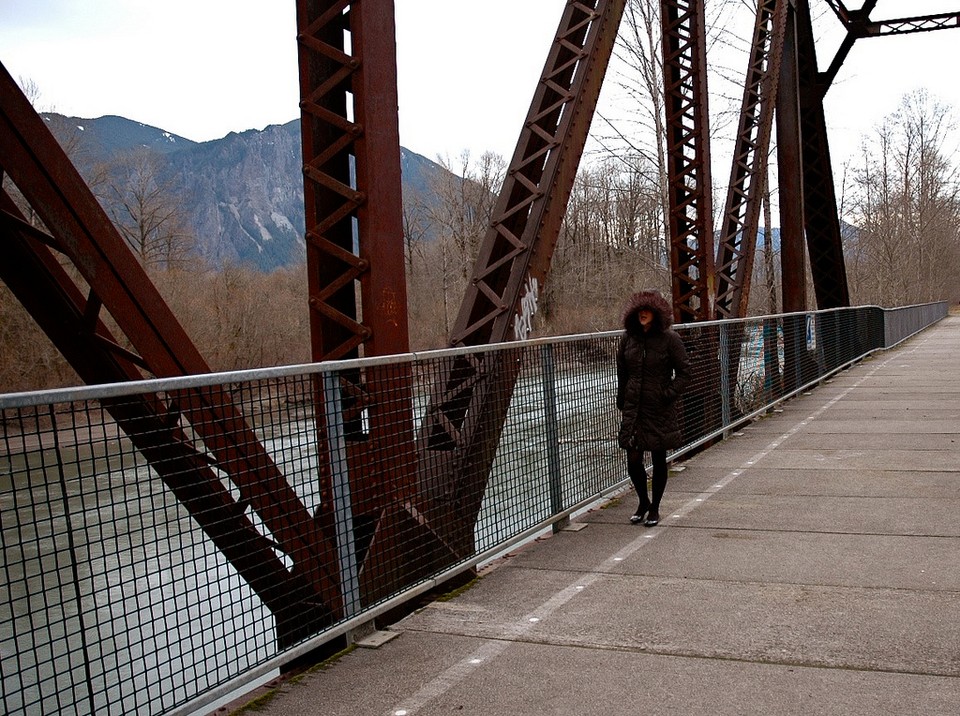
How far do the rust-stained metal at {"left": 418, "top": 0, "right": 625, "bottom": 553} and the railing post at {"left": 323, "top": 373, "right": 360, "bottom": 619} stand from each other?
2.91 ft

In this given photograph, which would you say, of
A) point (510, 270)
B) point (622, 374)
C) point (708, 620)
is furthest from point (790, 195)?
point (708, 620)

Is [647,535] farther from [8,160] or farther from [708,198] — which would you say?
[708,198]

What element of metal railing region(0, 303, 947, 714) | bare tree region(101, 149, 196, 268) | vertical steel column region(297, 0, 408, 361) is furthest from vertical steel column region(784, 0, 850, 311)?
bare tree region(101, 149, 196, 268)

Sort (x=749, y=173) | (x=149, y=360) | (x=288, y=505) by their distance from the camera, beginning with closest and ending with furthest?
(x=149, y=360), (x=288, y=505), (x=749, y=173)

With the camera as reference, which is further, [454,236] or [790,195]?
[454,236]

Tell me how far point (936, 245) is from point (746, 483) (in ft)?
285

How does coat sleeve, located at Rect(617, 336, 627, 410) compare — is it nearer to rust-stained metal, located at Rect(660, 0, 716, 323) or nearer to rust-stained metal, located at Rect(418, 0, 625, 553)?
rust-stained metal, located at Rect(418, 0, 625, 553)

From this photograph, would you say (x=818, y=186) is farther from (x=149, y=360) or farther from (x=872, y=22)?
(x=149, y=360)

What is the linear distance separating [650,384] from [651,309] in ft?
1.77

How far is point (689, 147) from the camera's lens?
12.4m

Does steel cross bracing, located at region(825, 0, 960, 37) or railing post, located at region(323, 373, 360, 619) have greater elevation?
steel cross bracing, located at region(825, 0, 960, 37)

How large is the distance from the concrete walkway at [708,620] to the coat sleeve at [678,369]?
97cm

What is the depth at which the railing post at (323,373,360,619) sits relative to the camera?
486cm

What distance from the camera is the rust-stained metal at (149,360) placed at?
4277mm
